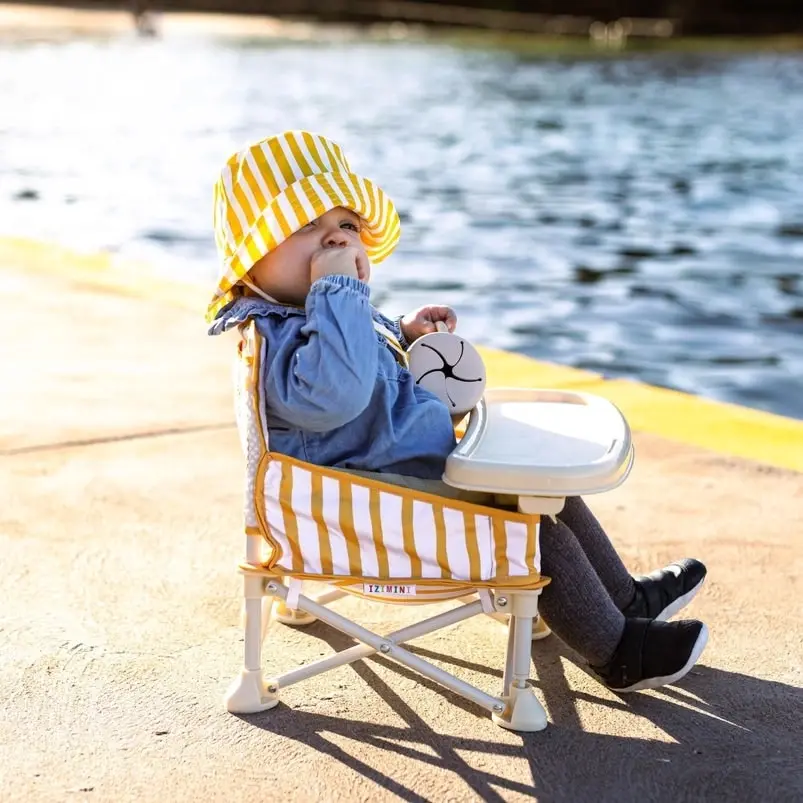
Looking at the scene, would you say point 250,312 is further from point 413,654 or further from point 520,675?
point 520,675

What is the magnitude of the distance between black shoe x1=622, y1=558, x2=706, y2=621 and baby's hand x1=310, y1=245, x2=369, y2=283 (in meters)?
1.00

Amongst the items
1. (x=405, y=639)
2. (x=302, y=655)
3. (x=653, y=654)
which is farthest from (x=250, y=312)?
(x=653, y=654)

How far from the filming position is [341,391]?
2.59 meters

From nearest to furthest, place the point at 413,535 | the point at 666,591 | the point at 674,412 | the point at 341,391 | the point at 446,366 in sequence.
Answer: the point at 341,391
the point at 413,535
the point at 446,366
the point at 666,591
the point at 674,412

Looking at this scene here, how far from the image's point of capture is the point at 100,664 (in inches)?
122

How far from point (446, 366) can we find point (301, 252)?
0.46 m

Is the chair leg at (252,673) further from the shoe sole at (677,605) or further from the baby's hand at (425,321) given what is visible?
the shoe sole at (677,605)

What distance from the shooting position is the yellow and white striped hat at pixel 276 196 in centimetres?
269

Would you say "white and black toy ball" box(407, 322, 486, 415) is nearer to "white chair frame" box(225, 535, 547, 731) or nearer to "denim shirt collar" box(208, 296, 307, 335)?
"denim shirt collar" box(208, 296, 307, 335)

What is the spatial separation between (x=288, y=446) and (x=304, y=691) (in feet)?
1.85

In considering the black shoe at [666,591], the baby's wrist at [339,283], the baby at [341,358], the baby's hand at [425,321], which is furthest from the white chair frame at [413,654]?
the baby's hand at [425,321]

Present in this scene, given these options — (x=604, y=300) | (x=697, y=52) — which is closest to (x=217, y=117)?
(x=604, y=300)

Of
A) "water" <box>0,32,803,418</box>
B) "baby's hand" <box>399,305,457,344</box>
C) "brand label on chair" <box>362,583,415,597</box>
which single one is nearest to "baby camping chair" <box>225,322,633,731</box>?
"brand label on chair" <box>362,583,415,597</box>

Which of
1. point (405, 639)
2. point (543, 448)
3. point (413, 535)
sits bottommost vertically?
point (405, 639)
